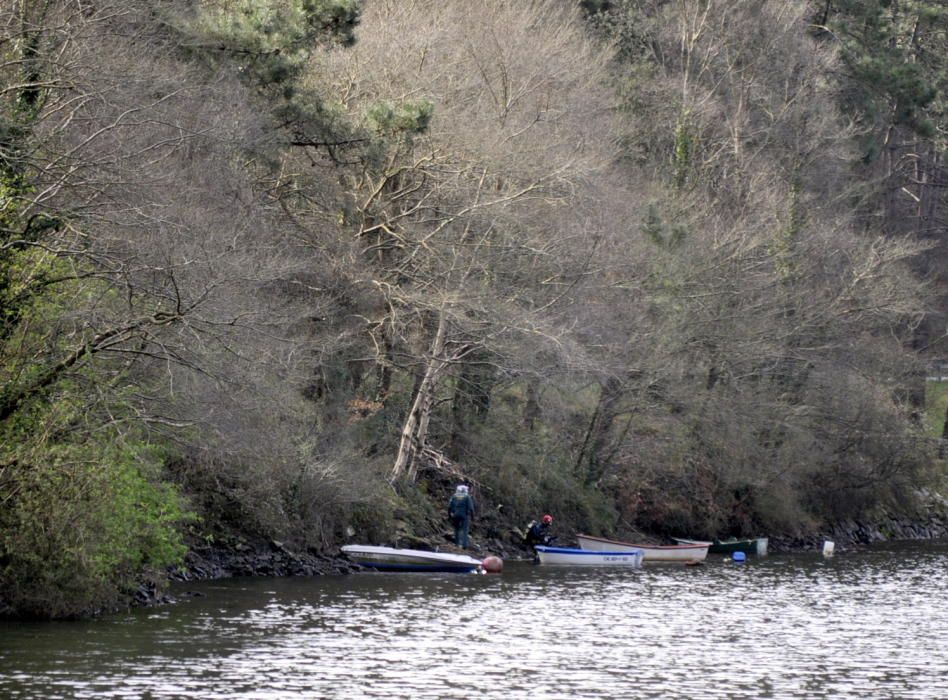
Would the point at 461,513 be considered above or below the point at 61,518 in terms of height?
above

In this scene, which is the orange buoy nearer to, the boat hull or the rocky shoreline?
the rocky shoreline

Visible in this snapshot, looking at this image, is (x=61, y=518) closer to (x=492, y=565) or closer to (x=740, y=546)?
(x=492, y=565)

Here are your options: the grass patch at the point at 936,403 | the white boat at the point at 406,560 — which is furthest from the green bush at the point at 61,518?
the grass patch at the point at 936,403

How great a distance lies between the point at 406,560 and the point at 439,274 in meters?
7.08

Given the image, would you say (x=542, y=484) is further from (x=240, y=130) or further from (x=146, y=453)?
(x=146, y=453)

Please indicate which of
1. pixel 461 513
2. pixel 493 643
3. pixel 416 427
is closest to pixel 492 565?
pixel 461 513

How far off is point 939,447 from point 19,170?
36.4m

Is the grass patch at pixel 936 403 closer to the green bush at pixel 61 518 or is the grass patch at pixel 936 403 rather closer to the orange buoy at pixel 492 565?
the orange buoy at pixel 492 565

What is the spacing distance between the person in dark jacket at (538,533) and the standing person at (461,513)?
85.2 inches

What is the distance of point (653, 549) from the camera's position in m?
36.6

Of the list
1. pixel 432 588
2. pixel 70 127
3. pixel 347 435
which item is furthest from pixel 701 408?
pixel 70 127

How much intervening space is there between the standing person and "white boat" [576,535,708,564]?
322cm

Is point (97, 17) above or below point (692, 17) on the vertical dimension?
below

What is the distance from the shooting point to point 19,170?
2250cm
